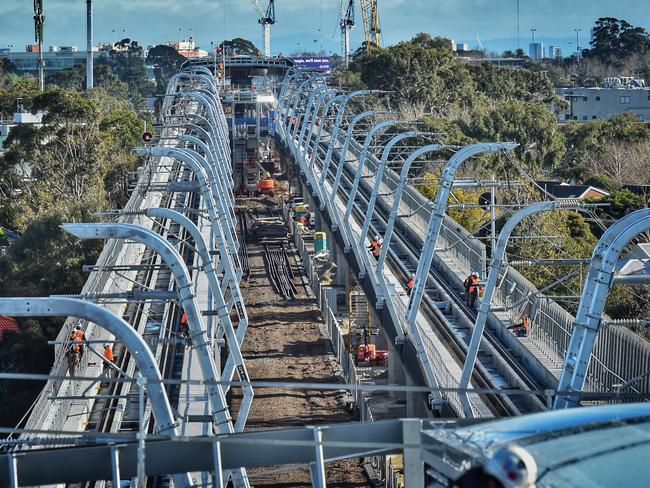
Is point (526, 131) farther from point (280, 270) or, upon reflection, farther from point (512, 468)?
point (512, 468)

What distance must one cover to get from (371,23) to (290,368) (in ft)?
326

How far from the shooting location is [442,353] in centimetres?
2439

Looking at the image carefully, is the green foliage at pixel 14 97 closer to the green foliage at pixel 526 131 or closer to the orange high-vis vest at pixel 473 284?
the green foliage at pixel 526 131

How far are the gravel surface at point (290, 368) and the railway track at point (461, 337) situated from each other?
2854 mm

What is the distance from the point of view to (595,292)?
13.2 meters

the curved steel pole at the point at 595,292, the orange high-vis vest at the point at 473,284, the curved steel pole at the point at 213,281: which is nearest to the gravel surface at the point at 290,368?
the curved steel pole at the point at 213,281

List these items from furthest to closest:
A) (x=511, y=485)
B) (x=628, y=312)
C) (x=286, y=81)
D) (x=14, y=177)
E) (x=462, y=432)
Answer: (x=286, y=81)
(x=14, y=177)
(x=628, y=312)
(x=462, y=432)
(x=511, y=485)

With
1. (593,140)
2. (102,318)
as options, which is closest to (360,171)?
(102,318)

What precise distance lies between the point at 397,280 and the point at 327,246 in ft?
44.7

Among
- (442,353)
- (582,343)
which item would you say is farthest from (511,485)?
(442,353)

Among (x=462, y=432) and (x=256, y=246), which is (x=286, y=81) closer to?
(x=256, y=246)

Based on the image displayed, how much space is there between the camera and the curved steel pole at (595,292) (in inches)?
512

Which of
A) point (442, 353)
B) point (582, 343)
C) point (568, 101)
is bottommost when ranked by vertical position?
point (442, 353)

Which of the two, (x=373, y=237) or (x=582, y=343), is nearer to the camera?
(x=582, y=343)
